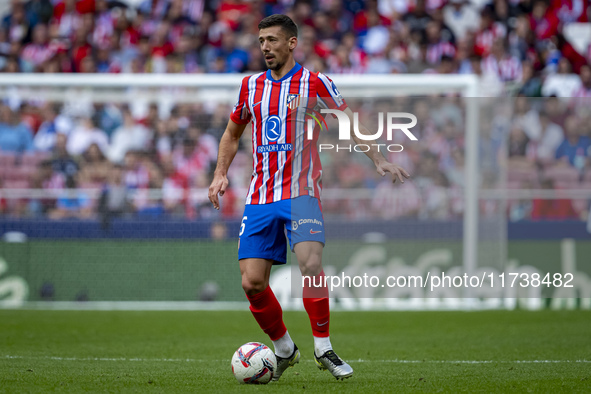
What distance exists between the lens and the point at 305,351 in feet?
25.2

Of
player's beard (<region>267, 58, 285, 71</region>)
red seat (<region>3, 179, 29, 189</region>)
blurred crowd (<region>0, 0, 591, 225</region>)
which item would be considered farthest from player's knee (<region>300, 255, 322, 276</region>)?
red seat (<region>3, 179, 29, 189</region>)

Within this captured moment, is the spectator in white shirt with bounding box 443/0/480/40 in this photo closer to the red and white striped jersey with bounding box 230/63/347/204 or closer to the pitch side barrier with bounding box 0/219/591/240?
the pitch side barrier with bounding box 0/219/591/240

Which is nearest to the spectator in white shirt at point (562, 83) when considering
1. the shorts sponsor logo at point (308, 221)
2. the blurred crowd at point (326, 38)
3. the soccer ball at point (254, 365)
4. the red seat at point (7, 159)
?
the blurred crowd at point (326, 38)

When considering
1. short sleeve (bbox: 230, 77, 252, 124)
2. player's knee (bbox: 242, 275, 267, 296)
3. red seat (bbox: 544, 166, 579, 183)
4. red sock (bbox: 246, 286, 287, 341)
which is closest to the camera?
player's knee (bbox: 242, 275, 267, 296)

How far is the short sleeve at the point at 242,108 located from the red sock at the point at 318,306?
4.08 feet

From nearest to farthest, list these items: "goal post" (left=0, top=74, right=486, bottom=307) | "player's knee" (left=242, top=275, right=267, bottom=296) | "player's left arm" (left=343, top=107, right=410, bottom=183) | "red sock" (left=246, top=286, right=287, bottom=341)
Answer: "player's left arm" (left=343, top=107, right=410, bottom=183) → "player's knee" (left=242, top=275, right=267, bottom=296) → "red sock" (left=246, top=286, right=287, bottom=341) → "goal post" (left=0, top=74, right=486, bottom=307)

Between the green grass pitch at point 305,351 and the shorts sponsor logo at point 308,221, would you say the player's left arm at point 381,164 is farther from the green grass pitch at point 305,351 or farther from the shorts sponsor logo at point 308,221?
the green grass pitch at point 305,351

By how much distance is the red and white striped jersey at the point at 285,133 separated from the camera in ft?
18.2

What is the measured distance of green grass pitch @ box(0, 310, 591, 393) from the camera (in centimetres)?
534

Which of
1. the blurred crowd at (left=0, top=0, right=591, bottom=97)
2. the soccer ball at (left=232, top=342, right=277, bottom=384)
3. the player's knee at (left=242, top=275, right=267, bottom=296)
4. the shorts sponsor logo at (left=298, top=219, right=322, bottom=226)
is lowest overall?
the soccer ball at (left=232, top=342, right=277, bottom=384)

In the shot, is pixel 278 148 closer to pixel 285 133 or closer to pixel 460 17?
pixel 285 133

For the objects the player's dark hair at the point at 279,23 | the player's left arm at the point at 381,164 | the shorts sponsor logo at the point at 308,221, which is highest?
the player's dark hair at the point at 279,23

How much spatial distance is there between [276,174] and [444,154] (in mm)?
7223

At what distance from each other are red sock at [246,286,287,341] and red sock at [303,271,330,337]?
0.87 ft
